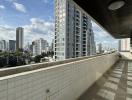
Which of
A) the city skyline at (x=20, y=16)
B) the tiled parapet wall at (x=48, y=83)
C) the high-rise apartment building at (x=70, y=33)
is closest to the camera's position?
the tiled parapet wall at (x=48, y=83)

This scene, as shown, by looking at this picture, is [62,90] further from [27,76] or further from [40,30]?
[40,30]

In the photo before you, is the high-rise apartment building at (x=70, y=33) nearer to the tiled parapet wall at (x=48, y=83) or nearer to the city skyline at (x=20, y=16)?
the city skyline at (x=20, y=16)

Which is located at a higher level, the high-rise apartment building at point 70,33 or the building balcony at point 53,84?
the high-rise apartment building at point 70,33

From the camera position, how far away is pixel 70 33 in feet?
165

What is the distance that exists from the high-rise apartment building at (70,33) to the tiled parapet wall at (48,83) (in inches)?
1676

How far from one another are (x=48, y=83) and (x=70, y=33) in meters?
48.3

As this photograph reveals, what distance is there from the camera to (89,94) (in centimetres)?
399

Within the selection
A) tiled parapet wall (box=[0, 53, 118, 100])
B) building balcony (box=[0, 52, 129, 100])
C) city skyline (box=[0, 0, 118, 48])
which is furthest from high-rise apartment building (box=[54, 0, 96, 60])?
tiled parapet wall (box=[0, 53, 118, 100])

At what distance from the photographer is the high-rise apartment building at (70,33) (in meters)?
48.8

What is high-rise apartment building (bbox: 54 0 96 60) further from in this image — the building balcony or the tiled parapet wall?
the tiled parapet wall

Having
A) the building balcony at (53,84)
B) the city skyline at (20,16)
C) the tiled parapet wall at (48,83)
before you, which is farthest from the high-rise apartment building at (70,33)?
the tiled parapet wall at (48,83)

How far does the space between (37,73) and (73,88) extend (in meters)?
1.59

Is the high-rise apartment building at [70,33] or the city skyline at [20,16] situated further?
the high-rise apartment building at [70,33]

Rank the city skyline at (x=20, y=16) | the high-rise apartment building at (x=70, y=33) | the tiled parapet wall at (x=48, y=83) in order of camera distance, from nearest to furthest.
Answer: the tiled parapet wall at (x=48, y=83) < the city skyline at (x=20, y=16) < the high-rise apartment building at (x=70, y=33)
